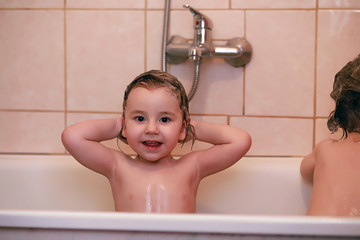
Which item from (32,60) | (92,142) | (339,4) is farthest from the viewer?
(32,60)

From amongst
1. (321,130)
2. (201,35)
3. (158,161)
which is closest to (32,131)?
(158,161)

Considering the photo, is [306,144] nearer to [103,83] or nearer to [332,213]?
[332,213]

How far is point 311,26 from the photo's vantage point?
4.81 ft

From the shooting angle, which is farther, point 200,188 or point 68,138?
point 200,188

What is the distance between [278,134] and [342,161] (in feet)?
1.53

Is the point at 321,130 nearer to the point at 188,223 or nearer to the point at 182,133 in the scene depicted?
the point at 182,133

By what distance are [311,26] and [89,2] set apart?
82 cm

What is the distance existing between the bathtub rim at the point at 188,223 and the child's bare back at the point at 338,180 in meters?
0.27

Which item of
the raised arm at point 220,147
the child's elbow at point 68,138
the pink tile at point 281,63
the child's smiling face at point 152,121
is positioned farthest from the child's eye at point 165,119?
the pink tile at point 281,63

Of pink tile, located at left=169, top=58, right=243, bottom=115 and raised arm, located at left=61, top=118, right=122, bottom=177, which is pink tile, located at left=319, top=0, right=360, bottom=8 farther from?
raised arm, located at left=61, top=118, right=122, bottom=177

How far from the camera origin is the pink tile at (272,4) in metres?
1.46

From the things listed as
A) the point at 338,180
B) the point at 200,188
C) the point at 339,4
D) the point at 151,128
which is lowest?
the point at 200,188

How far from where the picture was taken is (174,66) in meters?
1.51

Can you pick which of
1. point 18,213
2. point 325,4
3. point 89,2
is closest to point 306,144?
point 325,4
